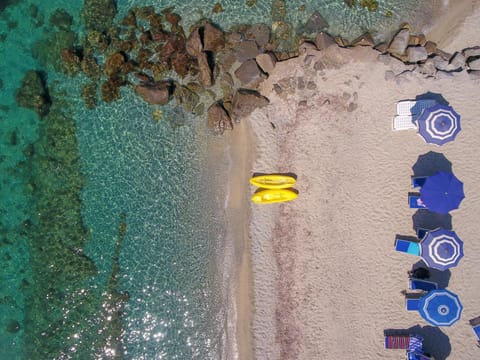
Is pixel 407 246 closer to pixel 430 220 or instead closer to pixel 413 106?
pixel 430 220

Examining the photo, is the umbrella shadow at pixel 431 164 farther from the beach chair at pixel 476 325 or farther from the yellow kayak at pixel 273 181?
the beach chair at pixel 476 325

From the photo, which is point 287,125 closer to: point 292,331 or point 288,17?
point 288,17

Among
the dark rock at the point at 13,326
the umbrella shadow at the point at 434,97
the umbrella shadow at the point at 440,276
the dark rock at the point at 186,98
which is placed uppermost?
the dark rock at the point at 186,98

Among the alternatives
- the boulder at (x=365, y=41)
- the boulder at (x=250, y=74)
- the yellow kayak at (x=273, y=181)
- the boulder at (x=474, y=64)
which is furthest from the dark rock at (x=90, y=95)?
the boulder at (x=474, y=64)

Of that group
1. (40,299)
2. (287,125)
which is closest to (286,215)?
(287,125)

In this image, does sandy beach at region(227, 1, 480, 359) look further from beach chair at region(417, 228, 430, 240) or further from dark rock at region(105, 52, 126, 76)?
dark rock at region(105, 52, 126, 76)

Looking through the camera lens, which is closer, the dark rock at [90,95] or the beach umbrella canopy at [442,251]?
the beach umbrella canopy at [442,251]
